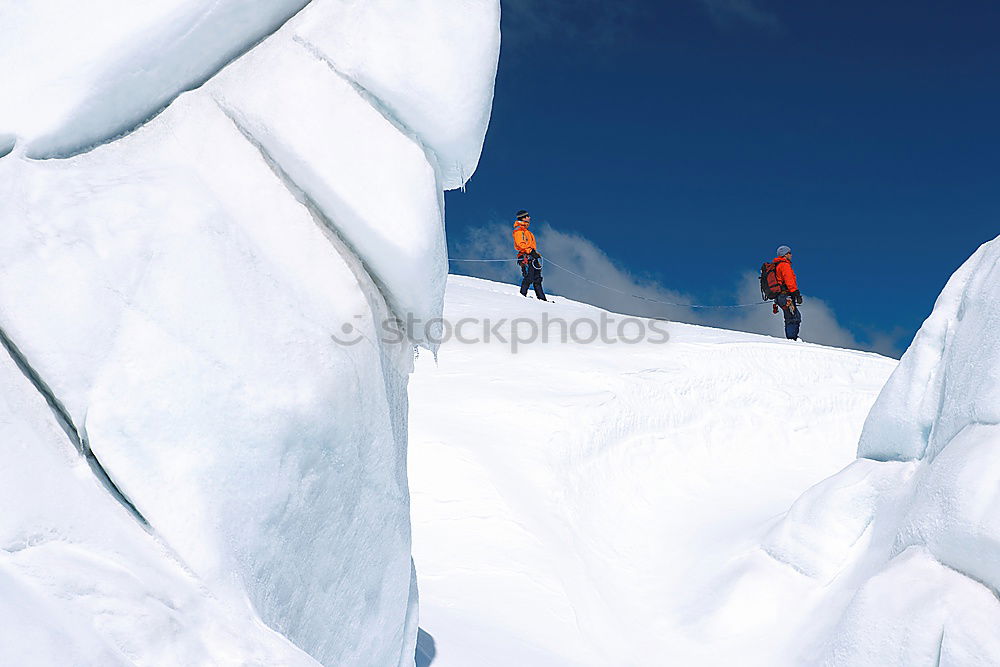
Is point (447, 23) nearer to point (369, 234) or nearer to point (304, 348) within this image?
point (369, 234)

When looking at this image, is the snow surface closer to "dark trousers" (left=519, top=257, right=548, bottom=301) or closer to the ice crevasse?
the ice crevasse

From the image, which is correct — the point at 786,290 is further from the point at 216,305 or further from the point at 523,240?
the point at 216,305

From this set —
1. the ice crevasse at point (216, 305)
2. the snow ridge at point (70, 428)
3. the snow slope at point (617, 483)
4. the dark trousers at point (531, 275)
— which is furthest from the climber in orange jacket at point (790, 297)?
the snow ridge at point (70, 428)

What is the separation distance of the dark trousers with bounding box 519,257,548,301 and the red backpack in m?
3.82

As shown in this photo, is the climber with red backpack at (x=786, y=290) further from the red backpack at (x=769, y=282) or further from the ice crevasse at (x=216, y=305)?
the ice crevasse at (x=216, y=305)

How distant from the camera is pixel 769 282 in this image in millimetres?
12562

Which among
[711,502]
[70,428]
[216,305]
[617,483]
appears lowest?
[70,428]

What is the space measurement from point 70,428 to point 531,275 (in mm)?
11166

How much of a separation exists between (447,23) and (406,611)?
255 cm

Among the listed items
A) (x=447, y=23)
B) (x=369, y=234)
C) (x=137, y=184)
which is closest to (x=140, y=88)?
(x=137, y=184)

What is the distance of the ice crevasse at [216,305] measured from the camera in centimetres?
193

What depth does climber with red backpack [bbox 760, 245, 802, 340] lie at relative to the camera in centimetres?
1233

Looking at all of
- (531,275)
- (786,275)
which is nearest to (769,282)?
(786,275)

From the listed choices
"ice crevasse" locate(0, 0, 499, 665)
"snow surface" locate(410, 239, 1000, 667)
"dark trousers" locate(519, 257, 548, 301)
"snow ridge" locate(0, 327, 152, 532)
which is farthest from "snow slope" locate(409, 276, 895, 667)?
"snow ridge" locate(0, 327, 152, 532)
